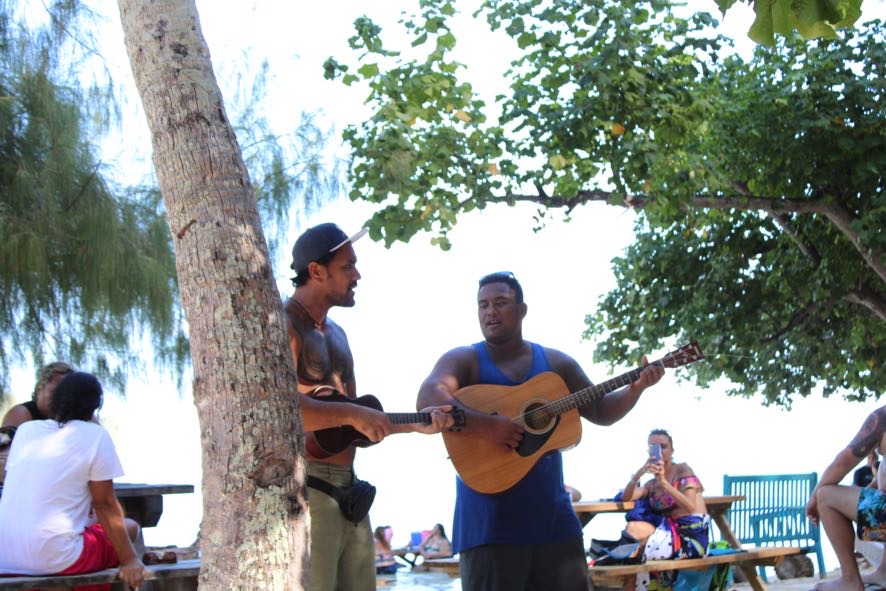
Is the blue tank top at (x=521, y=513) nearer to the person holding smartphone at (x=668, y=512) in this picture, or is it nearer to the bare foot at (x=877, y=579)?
the bare foot at (x=877, y=579)

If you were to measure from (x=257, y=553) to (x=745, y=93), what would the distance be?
9847mm

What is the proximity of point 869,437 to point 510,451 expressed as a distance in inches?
78.6

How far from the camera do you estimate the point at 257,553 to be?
277 centimetres

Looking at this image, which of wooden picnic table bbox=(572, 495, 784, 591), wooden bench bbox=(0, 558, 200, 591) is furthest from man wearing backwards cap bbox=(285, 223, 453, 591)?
wooden picnic table bbox=(572, 495, 784, 591)

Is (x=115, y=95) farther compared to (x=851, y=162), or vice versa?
(x=851, y=162)

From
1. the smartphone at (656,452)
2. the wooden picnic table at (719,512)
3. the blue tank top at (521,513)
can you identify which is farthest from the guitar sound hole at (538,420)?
the smartphone at (656,452)

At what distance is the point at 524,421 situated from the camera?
4211 mm

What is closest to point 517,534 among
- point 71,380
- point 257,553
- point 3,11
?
point 257,553

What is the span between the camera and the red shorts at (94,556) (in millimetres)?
4422

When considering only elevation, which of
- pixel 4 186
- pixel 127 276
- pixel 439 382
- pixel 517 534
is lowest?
pixel 517 534

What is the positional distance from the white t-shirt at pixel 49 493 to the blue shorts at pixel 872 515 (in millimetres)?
3179

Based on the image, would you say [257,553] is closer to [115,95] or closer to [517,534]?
[517,534]

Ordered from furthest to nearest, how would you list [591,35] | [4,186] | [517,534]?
[591,35] → [4,186] → [517,534]

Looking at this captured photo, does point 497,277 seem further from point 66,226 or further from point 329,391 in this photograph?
point 66,226
